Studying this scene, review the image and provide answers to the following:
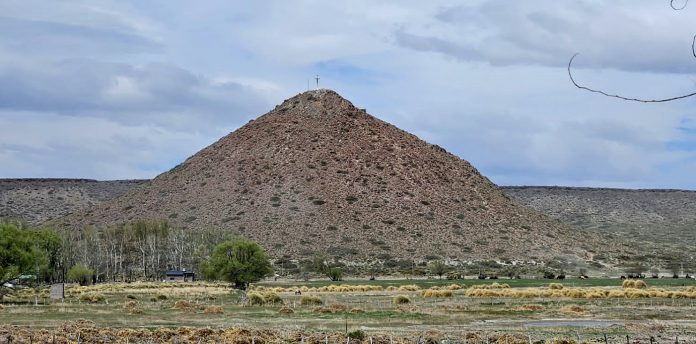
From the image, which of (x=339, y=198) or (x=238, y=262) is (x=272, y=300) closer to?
(x=238, y=262)

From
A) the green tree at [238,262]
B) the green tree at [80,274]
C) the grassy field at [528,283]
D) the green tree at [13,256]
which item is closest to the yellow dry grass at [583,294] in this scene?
the grassy field at [528,283]

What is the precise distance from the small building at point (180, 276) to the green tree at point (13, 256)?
4461 cm

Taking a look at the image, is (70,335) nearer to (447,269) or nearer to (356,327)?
(356,327)

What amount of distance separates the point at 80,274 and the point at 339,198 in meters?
52.1

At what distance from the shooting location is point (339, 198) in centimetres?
16638

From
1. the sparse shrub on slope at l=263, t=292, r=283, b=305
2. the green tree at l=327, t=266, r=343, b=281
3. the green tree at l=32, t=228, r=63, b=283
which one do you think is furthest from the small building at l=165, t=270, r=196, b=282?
the sparse shrub on slope at l=263, t=292, r=283, b=305

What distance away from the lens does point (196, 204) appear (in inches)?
6560

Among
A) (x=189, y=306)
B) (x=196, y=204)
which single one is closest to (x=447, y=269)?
(x=196, y=204)

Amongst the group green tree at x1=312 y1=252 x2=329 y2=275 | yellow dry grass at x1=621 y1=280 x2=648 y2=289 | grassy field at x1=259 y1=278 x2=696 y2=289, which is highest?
green tree at x1=312 y1=252 x2=329 y2=275

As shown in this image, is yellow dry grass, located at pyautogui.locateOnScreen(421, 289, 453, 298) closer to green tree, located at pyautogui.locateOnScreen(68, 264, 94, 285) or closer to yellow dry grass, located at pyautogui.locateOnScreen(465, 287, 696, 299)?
yellow dry grass, located at pyautogui.locateOnScreen(465, 287, 696, 299)

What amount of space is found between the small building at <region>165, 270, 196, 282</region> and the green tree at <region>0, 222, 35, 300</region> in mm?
44608

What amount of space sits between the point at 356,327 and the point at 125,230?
101152 millimetres

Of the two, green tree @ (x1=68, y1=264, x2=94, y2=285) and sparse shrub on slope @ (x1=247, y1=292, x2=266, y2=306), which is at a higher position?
green tree @ (x1=68, y1=264, x2=94, y2=285)

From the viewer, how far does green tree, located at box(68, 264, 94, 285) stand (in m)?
124
